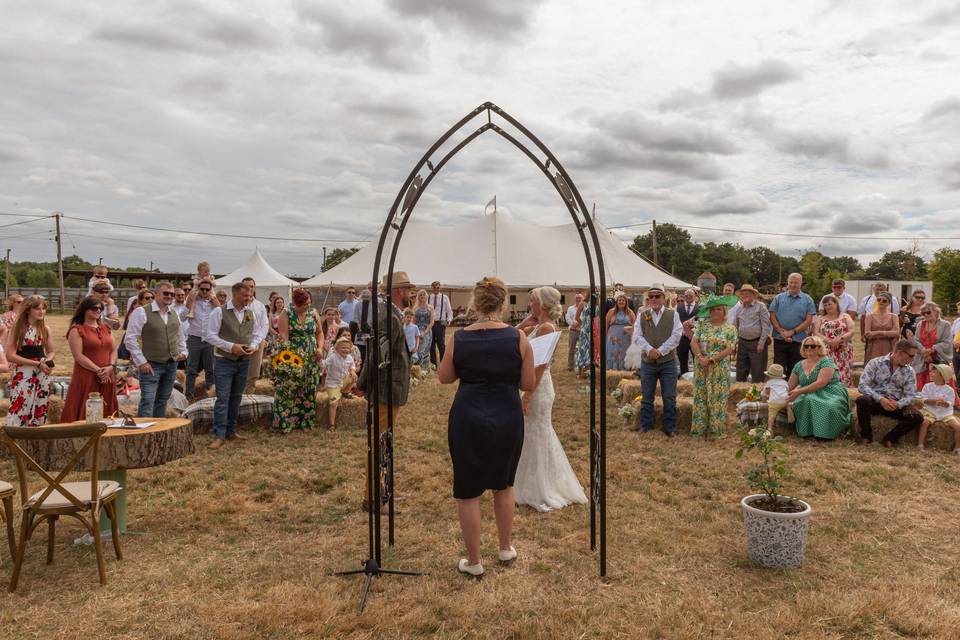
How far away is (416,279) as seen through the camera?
22.5 metres

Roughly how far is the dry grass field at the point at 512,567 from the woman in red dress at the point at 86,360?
85 cm

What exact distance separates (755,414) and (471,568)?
16.1 feet

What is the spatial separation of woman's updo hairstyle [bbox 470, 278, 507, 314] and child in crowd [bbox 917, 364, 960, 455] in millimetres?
5605

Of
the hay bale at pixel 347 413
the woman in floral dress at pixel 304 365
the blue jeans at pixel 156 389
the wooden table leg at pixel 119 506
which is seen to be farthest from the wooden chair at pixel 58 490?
the hay bale at pixel 347 413

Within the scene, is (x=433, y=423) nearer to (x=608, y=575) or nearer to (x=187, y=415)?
(x=187, y=415)

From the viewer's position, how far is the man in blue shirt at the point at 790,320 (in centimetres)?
887

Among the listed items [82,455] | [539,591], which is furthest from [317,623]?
[82,455]

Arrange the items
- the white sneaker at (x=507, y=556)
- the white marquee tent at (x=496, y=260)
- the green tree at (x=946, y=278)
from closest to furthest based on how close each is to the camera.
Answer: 1. the white sneaker at (x=507, y=556)
2. the white marquee tent at (x=496, y=260)
3. the green tree at (x=946, y=278)

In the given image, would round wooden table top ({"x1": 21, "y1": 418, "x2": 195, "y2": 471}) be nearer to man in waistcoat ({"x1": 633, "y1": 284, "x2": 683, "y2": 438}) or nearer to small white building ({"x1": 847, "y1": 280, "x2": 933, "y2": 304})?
man in waistcoat ({"x1": 633, "y1": 284, "x2": 683, "y2": 438})

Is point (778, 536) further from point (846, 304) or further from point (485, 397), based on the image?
point (846, 304)

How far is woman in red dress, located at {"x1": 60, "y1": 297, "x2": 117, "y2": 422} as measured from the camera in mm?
5504

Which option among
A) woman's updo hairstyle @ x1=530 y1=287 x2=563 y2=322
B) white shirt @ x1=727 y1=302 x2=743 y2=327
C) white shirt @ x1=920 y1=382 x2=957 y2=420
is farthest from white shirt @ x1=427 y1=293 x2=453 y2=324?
white shirt @ x1=920 y1=382 x2=957 y2=420

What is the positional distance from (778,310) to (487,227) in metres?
15.4

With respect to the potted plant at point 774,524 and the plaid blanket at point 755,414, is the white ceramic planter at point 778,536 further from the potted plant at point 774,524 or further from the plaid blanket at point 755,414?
the plaid blanket at point 755,414
